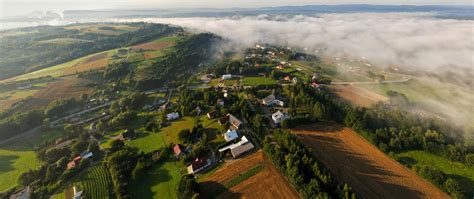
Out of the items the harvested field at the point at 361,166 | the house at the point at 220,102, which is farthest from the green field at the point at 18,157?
the harvested field at the point at 361,166

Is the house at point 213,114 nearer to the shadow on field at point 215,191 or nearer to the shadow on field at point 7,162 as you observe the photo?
the shadow on field at point 215,191

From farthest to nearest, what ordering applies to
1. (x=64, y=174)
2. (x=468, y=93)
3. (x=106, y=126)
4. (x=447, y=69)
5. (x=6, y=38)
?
(x=6, y=38)
(x=447, y=69)
(x=468, y=93)
(x=106, y=126)
(x=64, y=174)

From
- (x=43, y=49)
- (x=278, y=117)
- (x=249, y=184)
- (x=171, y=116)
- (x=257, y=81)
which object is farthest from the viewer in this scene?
(x=43, y=49)

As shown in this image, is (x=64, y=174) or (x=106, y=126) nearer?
(x=64, y=174)

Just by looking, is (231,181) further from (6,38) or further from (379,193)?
(6,38)

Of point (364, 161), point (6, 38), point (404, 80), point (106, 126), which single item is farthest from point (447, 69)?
point (6, 38)

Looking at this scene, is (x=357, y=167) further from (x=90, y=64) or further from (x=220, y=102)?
(x=90, y=64)

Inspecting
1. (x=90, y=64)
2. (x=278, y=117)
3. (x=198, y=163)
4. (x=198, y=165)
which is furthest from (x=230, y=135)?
(x=90, y=64)
